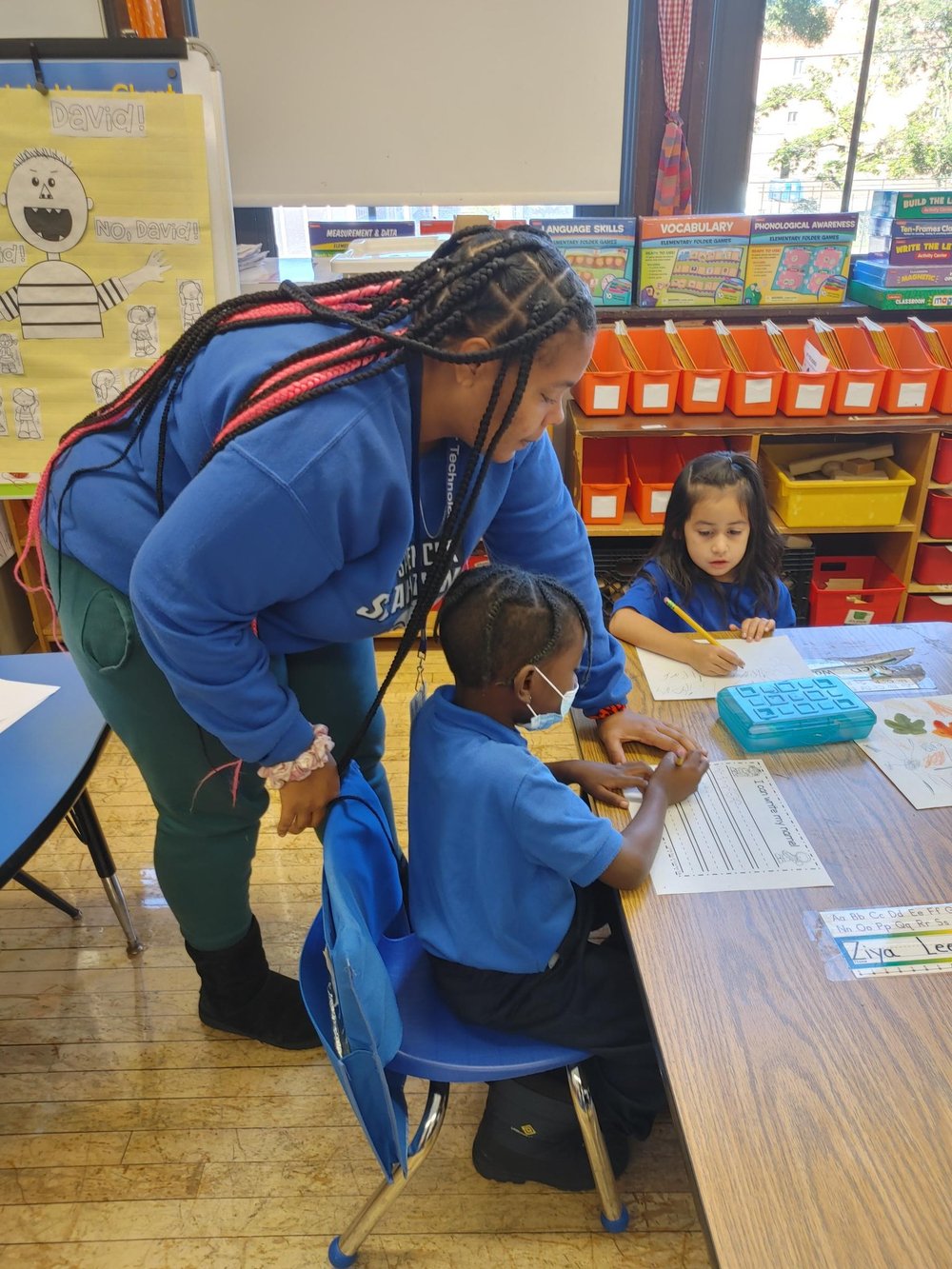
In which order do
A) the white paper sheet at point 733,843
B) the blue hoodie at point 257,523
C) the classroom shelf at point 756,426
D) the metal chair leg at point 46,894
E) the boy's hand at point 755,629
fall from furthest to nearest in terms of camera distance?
the classroom shelf at point 756,426 → the metal chair leg at point 46,894 → the boy's hand at point 755,629 → the white paper sheet at point 733,843 → the blue hoodie at point 257,523

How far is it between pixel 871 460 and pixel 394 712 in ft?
5.27

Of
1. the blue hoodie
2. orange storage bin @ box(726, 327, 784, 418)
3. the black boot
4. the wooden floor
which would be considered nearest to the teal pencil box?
the blue hoodie

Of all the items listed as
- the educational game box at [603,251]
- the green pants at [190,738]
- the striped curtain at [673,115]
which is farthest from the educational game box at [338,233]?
the green pants at [190,738]

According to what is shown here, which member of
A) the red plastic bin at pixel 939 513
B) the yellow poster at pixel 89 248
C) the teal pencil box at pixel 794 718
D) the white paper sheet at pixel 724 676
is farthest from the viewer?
the red plastic bin at pixel 939 513

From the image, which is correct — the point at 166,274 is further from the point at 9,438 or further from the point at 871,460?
the point at 871,460

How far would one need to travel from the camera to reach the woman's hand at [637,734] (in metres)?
1.22

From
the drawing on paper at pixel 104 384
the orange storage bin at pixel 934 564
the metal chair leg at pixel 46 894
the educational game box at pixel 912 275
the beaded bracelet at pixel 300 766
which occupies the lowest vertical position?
the metal chair leg at pixel 46 894

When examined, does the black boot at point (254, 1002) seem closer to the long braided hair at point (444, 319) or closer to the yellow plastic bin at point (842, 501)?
the long braided hair at point (444, 319)

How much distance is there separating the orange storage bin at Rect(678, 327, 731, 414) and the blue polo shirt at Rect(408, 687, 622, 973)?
178 cm

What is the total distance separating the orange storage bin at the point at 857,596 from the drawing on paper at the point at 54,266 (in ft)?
6.76

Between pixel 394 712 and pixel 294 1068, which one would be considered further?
pixel 394 712

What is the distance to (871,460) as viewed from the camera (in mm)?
2748

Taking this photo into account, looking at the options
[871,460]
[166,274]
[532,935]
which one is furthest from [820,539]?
[532,935]

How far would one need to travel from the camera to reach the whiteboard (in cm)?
254
